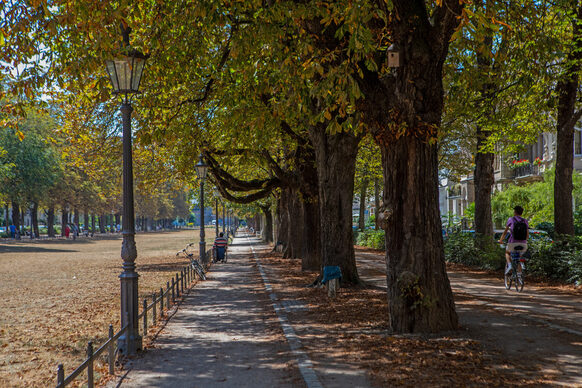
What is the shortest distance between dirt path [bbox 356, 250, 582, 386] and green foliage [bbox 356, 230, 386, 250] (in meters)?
22.6

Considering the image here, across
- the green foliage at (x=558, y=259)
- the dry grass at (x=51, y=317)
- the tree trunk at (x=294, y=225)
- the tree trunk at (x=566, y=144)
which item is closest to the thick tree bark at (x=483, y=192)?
the tree trunk at (x=566, y=144)

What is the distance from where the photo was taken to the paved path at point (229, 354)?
6738 mm

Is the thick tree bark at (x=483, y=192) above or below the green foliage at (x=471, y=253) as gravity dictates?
above

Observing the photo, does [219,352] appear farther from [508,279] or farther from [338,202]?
[508,279]

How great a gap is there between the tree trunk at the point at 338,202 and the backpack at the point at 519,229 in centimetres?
413

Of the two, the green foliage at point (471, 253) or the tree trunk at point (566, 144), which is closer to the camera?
the tree trunk at point (566, 144)

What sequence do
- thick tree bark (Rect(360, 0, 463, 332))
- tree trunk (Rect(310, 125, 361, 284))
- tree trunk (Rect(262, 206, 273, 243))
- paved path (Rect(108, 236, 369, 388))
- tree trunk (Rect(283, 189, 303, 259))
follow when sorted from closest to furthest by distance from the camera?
1. paved path (Rect(108, 236, 369, 388))
2. thick tree bark (Rect(360, 0, 463, 332))
3. tree trunk (Rect(310, 125, 361, 284))
4. tree trunk (Rect(283, 189, 303, 259))
5. tree trunk (Rect(262, 206, 273, 243))

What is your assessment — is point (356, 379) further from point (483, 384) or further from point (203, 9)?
point (203, 9)

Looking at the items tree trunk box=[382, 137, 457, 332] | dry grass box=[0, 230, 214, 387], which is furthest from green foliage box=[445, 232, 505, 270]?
tree trunk box=[382, 137, 457, 332]

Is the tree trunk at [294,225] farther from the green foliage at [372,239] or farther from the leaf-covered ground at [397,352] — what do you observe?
the leaf-covered ground at [397,352]

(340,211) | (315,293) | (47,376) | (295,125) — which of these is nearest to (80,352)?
(47,376)

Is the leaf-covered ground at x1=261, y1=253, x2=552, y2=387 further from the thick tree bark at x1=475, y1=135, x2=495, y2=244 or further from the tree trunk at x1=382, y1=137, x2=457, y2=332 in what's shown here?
the thick tree bark at x1=475, y1=135, x2=495, y2=244

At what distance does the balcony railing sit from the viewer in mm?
41844

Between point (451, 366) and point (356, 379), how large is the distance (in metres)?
1.17
